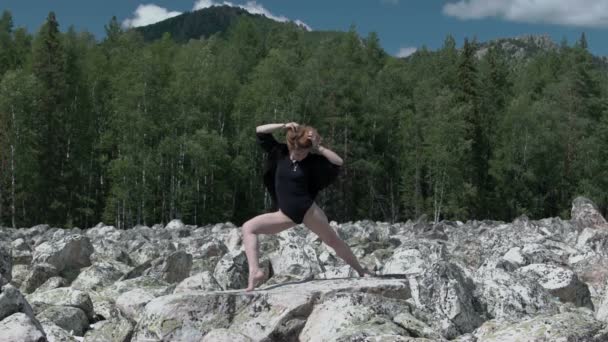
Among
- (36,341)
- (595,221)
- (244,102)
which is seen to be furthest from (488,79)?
(36,341)

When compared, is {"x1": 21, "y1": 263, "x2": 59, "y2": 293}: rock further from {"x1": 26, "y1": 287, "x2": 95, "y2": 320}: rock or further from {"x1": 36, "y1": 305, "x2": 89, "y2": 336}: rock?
{"x1": 36, "y1": 305, "x2": 89, "y2": 336}: rock

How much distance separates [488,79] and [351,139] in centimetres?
1722

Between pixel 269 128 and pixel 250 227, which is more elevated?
pixel 269 128

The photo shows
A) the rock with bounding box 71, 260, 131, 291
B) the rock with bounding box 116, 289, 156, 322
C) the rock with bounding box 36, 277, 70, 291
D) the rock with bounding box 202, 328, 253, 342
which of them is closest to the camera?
the rock with bounding box 202, 328, 253, 342

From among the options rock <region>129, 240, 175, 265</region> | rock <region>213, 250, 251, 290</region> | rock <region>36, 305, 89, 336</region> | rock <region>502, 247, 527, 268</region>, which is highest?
rock <region>502, 247, 527, 268</region>

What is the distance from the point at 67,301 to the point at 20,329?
1.94 meters

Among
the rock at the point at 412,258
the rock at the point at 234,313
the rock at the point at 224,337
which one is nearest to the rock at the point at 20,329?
the rock at the point at 234,313

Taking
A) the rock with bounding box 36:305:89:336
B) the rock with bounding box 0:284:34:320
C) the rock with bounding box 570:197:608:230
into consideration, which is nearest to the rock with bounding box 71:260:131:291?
the rock with bounding box 36:305:89:336

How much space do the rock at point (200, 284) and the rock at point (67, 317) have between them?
3.23ft

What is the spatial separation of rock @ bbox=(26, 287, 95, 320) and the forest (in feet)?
103

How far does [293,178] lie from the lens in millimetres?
6316

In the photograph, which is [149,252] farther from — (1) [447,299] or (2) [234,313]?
(1) [447,299]

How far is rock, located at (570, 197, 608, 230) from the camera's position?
16297 millimetres

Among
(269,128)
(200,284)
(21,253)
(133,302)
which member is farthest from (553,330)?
(21,253)
